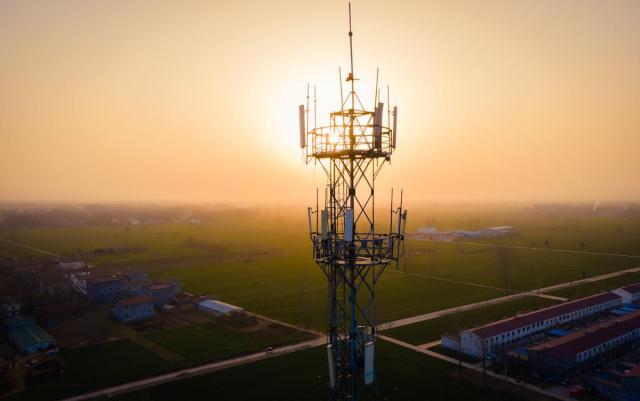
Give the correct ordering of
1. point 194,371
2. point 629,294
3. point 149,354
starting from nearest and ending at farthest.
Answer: point 194,371, point 149,354, point 629,294

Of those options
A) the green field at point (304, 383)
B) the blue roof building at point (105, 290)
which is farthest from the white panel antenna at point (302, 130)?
the blue roof building at point (105, 290)

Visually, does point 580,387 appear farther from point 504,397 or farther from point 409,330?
point 409,330

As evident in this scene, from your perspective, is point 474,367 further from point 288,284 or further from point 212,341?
point 288,284

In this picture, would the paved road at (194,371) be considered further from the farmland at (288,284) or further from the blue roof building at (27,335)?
the blue roof building at (27,335)

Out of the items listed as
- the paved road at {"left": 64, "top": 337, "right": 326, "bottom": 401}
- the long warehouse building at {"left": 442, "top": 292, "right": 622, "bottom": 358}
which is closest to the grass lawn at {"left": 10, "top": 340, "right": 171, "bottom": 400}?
the paved road at {"left": 64, "top": 337, "right": 326, "bottom": 401}

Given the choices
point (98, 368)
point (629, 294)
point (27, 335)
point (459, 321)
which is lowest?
point (98, 368)

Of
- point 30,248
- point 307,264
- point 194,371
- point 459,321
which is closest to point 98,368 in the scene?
point 194,371
